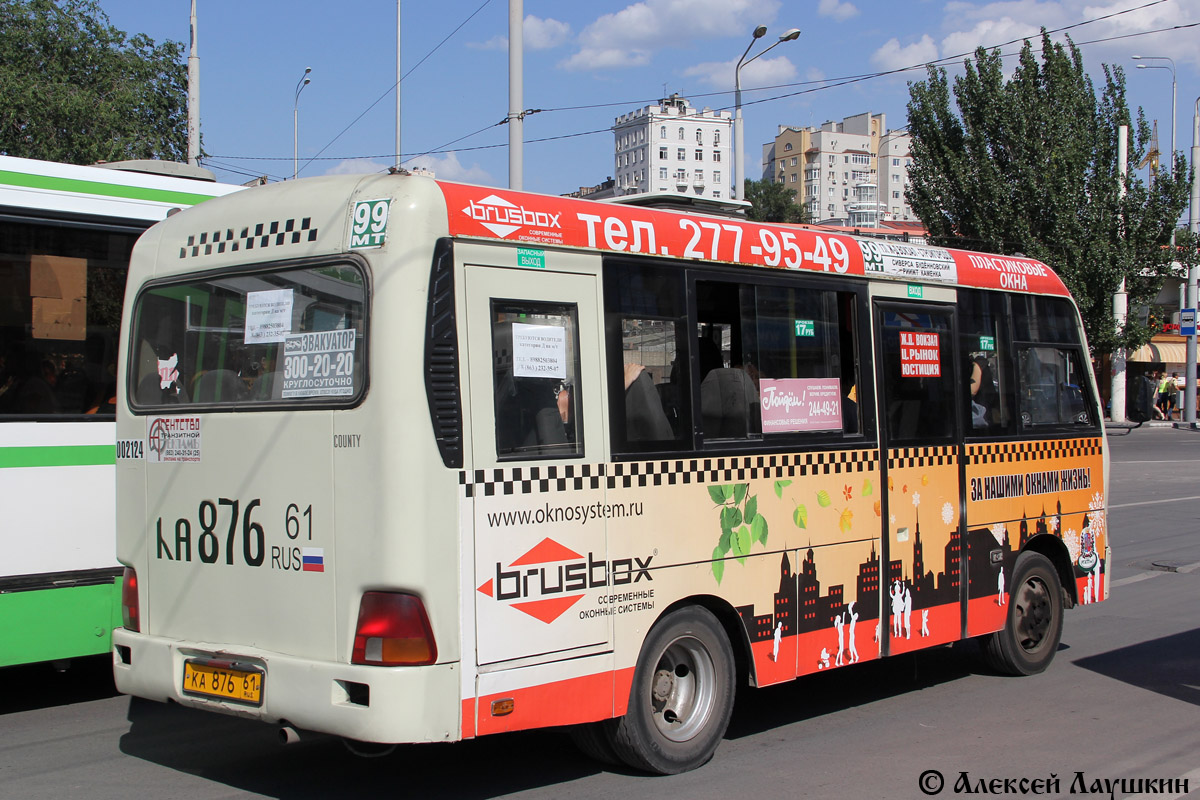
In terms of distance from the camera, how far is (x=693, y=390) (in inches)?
232

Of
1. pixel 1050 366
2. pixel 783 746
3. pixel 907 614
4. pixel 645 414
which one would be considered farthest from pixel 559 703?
pixel 1050 366

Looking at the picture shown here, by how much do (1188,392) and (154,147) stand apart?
37683 millimetres

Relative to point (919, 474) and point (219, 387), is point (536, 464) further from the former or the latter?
point (919, 474)

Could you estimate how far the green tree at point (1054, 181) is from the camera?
39.5 metres

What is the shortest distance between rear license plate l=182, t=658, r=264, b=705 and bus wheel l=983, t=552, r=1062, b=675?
5269 millimetres

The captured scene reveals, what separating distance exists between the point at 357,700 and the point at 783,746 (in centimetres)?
273

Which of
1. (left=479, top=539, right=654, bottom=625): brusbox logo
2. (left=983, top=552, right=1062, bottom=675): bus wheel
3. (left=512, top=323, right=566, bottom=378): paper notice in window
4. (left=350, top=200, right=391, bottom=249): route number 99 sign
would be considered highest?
(left=350, top=200, right=391, bottom=249): route number 99 sign

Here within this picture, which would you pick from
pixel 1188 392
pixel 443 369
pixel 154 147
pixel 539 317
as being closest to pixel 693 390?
pixel 539 317

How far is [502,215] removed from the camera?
5.09m

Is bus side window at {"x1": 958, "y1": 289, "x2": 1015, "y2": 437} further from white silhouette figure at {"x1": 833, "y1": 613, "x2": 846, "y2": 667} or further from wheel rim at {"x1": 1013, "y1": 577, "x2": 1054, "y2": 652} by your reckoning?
white silhouette figure at {"x1": 833, "y1": 613, "x2": 846, "y2": 667}

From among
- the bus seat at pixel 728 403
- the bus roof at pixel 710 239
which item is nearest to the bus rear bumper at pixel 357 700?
the bus roof at pixel 710 239

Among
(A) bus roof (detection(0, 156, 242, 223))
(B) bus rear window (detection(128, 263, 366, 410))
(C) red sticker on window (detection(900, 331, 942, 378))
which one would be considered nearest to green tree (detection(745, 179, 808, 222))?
(C) red sticker on window (detection(900, 331, 942, 378))

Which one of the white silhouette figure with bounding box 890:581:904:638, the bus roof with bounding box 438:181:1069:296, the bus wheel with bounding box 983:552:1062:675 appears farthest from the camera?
the bus wheel with bounding box 983:552:1062:675

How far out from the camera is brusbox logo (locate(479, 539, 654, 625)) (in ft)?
16.1
